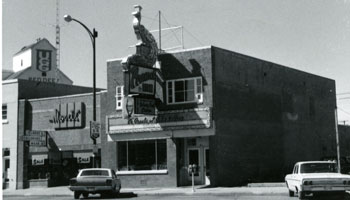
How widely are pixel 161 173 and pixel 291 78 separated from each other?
13.4 m

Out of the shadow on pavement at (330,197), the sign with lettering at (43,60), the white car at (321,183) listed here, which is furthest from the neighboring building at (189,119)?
the sign with lettering at (43,60)

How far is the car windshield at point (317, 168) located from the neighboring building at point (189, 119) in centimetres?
1001

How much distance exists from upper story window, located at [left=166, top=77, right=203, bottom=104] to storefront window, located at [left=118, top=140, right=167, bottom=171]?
262 cm

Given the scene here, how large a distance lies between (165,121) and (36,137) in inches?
437

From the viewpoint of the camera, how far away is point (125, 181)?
32.3 meters

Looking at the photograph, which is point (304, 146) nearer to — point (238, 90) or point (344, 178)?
point (238, 90)

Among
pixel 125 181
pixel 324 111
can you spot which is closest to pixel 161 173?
pixel 125 181

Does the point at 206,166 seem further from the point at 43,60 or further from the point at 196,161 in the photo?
the point at 43,60

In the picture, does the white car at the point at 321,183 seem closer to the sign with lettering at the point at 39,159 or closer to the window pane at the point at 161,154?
the window pane at the point at 161,154

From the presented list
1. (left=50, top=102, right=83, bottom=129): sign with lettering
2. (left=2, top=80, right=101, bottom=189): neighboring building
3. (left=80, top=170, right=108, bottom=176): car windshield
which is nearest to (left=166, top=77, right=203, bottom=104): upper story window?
(left=80, top=170, right=108, bottom=176): car windshield

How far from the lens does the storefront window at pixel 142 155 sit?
103ft

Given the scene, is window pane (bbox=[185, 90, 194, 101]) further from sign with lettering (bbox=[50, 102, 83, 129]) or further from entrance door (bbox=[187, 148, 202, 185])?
sign with lettering (bbox=[50, 102, 83, 129])

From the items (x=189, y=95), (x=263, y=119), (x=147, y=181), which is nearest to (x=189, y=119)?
(x=189, y=95)

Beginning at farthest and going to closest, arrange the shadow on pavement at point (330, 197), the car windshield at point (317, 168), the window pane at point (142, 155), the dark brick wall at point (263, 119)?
the window pane at point (142, 155)
the dark brick wall at point (263, 119)
the car windshield at point (317, 168)
the shadow on pavement at point (330, 197)
